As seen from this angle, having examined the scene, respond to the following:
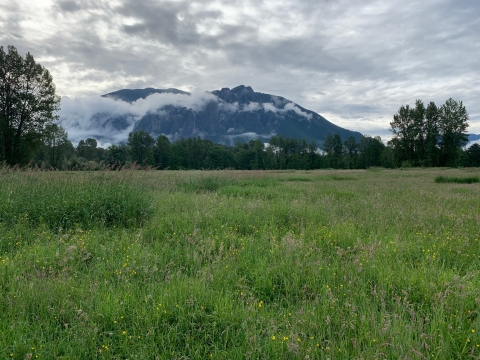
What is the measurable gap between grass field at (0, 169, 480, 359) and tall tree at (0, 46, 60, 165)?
28.3 meters

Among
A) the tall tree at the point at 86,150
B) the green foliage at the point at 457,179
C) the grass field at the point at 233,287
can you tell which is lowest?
the grass field at the point at 233,287

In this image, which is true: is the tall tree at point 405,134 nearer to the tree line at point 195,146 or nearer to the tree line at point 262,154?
the tree line at point 195,146

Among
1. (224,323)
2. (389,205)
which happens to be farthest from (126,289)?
(389,205)

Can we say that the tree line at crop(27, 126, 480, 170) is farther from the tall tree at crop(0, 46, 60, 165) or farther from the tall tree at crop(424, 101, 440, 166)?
the tall tree at crop(0, 46, 60, 165)

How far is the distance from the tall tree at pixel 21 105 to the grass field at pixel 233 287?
2832 centimetres

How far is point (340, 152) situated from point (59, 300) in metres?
100

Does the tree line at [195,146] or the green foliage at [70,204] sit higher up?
the tree line at [195,146]

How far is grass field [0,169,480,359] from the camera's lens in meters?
2.31

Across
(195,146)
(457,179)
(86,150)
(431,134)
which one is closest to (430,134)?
(431,134)

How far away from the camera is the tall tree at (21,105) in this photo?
2617 cm

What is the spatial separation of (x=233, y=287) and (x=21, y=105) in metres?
34.2

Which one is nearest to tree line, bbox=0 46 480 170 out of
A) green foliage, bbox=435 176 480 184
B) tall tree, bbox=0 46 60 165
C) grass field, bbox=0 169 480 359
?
tall tree, bbox=0 46 60 165

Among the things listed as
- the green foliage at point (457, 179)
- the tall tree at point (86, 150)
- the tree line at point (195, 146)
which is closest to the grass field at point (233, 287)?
the tree line at point (195, 146)

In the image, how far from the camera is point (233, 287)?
333 cm
